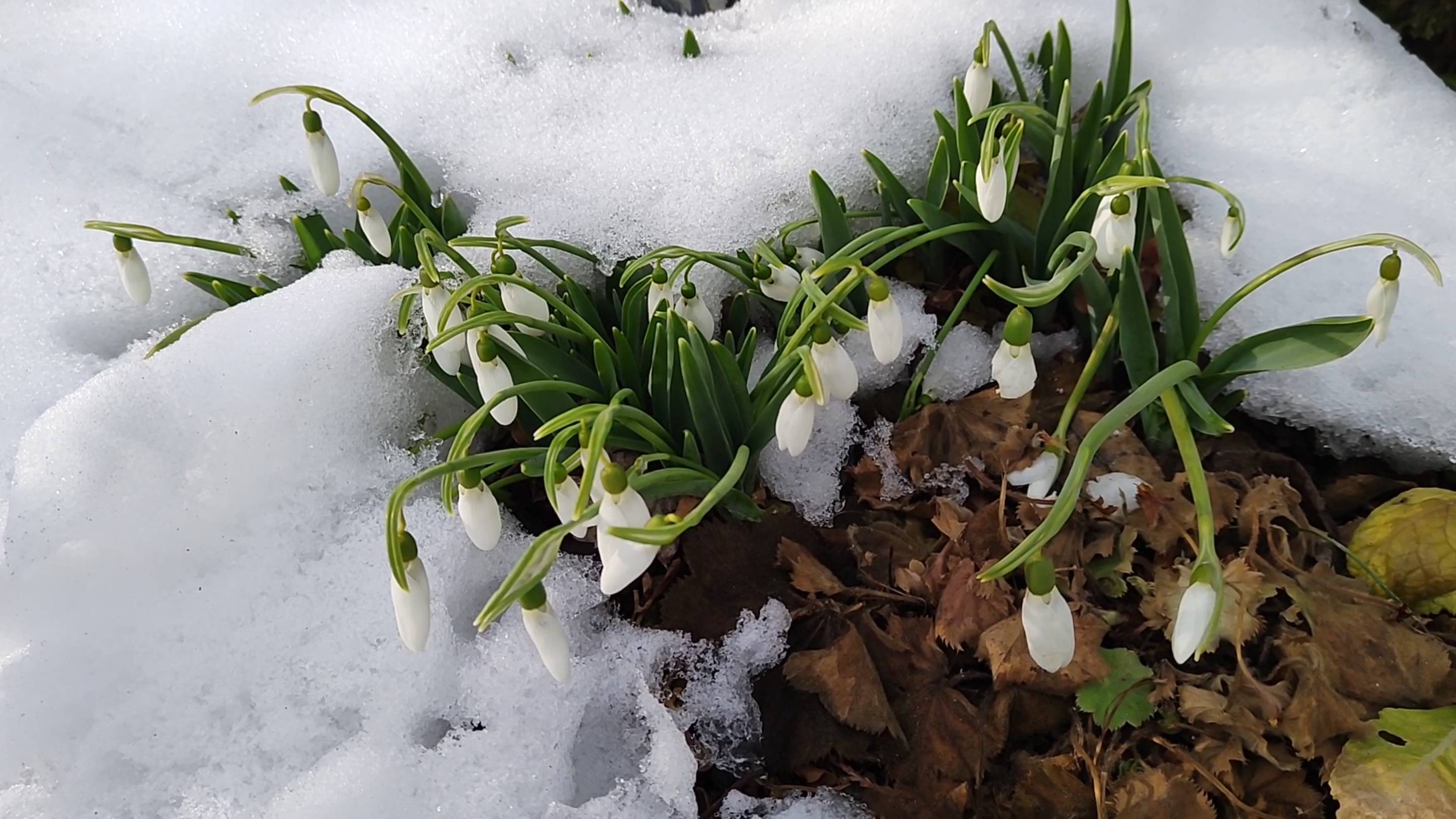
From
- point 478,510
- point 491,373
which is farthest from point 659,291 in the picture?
point 478,510

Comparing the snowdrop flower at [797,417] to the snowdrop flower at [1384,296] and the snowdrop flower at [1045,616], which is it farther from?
the snowdrop flower at [1384,296]

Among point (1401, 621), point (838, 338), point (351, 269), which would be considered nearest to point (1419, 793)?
point (1401, 621)

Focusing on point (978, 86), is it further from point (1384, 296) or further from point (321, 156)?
point (321, 156)

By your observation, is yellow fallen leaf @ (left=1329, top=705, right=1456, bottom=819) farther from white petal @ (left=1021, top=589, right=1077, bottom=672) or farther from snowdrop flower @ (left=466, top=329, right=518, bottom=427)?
snowdrop flower @ (left=466, top=329, right=518, bottom=427)

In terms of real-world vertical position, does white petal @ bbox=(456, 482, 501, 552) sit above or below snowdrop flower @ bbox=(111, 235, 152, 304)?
below

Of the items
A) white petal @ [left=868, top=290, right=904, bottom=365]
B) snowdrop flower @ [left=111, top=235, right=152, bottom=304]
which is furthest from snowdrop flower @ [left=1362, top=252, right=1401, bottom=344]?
snowdrop flower @ [left=111, top=235, right=152, bottom=304]

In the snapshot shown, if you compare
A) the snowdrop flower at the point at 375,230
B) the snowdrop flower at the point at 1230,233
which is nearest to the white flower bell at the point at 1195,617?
the snowdrop flower at the point at 1230,233
